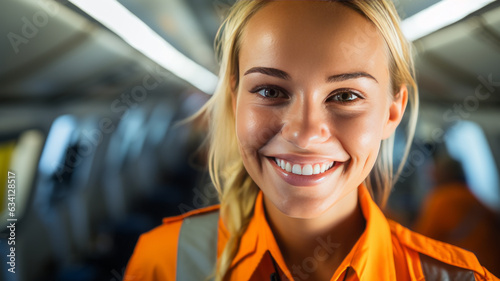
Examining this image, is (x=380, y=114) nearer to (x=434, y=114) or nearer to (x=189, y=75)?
(x=434, y=114)

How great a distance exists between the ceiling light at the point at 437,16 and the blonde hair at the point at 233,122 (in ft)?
0.09

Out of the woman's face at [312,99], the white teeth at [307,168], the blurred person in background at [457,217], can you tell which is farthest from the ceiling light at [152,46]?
the blurred person in background at [457,217]

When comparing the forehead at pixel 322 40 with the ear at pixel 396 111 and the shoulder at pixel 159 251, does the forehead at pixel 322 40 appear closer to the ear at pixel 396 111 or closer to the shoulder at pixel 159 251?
the ear at pixel 396 111

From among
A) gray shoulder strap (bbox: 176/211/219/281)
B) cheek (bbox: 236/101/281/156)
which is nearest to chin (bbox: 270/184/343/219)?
cheek (bbox: 236/101/281/156)

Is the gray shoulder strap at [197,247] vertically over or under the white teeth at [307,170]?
under

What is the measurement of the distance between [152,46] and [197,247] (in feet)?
1.46

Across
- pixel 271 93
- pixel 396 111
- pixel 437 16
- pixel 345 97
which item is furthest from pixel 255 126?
pixel 437 16

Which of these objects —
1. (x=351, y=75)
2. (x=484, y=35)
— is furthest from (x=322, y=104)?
(x=484, y=35)

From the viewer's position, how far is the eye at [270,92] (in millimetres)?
732

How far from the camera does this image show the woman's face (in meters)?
0.70

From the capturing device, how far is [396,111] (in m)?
0.77

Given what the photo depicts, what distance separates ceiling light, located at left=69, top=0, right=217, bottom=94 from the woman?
0.05m

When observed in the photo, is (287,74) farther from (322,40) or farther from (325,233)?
(325,233)

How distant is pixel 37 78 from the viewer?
880 millimetres
